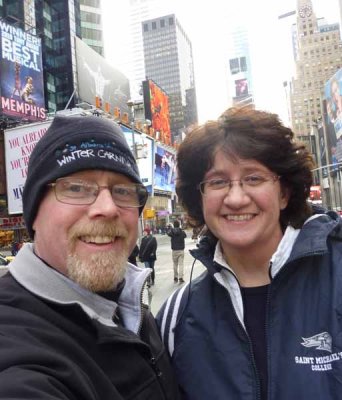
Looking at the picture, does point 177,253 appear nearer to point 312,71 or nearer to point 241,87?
point 312,71

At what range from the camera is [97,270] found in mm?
1812

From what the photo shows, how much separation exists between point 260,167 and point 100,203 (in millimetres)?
866

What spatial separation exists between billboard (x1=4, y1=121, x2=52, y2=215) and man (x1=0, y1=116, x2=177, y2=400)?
1078 inches

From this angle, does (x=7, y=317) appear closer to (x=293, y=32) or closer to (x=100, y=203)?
(x=100, y=203)

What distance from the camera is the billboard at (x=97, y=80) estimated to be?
47.3m

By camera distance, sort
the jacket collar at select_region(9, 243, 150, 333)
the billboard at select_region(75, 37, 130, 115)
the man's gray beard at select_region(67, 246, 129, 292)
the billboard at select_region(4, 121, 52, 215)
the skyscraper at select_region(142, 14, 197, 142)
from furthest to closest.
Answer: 1. the skyscraper at select_region(142, 14, 197, 142)
2. the billboard at select_region(75, 37, 130, 115)
3. the billboard at select_region(4, 121, 52, 215)
4. the man's gray beard at select_region(67, 246, 129, 292)
5. the jacket collar at select_region(9, 243, 150, 333)

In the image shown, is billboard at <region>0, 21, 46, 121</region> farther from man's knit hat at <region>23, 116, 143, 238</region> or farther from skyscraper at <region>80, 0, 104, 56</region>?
skyscraper at <region>80, 0, 104, 56</region>

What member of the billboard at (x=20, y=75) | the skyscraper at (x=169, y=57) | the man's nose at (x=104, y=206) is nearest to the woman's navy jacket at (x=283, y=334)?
the man's nose at (x=104, y=206)

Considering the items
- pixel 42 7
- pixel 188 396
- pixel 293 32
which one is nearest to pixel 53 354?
pixel 188 396

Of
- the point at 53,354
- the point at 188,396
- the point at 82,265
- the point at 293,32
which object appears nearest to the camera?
the point at 53,354

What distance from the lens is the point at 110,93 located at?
52844mm

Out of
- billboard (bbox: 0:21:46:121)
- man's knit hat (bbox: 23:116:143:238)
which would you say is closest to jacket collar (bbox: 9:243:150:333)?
man's knit hat (bbox: 23:116:143:238)

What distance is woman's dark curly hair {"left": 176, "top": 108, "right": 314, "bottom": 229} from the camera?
221cm

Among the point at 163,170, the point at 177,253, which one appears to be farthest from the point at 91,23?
the point at 177,253
